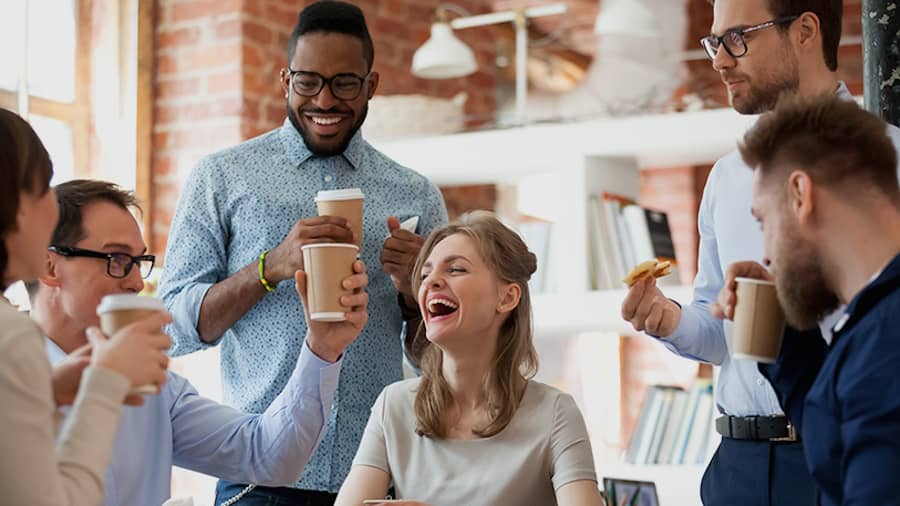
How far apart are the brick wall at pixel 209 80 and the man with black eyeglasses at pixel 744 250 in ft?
9.09

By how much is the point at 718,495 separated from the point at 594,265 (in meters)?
2.10

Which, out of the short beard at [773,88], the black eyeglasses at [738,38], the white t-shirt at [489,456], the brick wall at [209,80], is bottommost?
the white t-shirt at [489,456]

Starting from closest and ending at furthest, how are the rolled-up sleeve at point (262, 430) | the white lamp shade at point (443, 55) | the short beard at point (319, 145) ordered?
the rolled-up sleeve at point (262, 430)
the short beard at point (319, 145)
the white lamp shade at point (443, 55)

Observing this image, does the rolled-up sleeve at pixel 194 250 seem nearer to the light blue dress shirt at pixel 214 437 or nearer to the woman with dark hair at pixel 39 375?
the light blue dress shirt at pixel 214 437

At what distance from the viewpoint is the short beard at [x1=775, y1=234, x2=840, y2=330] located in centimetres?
169

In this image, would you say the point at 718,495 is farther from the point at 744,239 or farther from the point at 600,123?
the point at 600,123

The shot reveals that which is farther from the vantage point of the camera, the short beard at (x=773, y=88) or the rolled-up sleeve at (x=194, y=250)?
the rolled-up sleeve at (x=194, y=250)

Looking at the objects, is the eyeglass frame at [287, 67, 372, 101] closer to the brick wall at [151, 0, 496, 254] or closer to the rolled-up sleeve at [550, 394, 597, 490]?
the rolled-up sleeve at [550, 394, 597, 490]

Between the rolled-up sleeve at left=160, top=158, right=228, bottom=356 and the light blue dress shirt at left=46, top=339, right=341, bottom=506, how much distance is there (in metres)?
0.21

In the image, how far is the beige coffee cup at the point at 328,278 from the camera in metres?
2.21

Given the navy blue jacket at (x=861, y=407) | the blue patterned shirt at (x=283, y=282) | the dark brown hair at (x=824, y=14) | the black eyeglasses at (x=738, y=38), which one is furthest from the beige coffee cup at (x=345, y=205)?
the navy blue jacket at (x=861, y=407)

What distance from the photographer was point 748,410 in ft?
7.72

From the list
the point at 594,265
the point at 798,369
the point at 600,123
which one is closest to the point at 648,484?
the point at 594,265

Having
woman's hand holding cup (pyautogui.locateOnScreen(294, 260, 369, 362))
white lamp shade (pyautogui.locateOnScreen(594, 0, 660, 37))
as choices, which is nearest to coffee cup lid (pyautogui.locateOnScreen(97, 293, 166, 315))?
woman's hand holding cup (pyautogui.locateOnScreen(294, 260, 369, 362))
